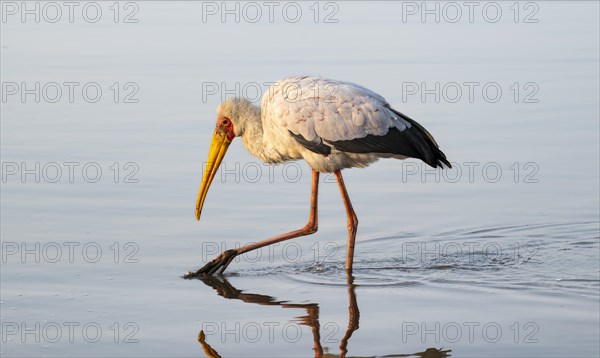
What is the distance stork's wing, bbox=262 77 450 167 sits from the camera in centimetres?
861

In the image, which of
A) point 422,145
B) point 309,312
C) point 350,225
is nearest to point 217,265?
point 350,225

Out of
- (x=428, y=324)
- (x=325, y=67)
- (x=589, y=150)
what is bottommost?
(x=428, y=324)

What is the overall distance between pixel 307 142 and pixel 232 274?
102 cm

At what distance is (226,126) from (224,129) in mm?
27

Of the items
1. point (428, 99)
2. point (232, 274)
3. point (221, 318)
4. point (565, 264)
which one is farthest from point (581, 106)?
point (221, 318)

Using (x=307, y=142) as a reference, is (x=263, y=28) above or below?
above

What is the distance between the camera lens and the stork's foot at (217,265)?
27.4ft

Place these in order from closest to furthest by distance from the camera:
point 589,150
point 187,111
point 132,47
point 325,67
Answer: point 589,150 < point 187,111 < point 325,67 < point 132,47

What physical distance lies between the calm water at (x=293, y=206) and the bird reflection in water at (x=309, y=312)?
0.02 m

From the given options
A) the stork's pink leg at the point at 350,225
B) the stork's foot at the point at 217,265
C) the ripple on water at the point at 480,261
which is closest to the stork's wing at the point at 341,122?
the stork's pink leg at the point at 350,225

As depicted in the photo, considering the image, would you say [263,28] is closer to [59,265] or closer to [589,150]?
[589,150]

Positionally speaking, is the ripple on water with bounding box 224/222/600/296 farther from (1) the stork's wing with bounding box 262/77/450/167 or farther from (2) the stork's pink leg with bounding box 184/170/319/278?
(1) the stork's wing with bounding box 262/77/450/167

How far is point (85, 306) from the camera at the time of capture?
7527 millimetres

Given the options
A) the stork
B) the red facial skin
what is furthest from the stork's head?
the stork
